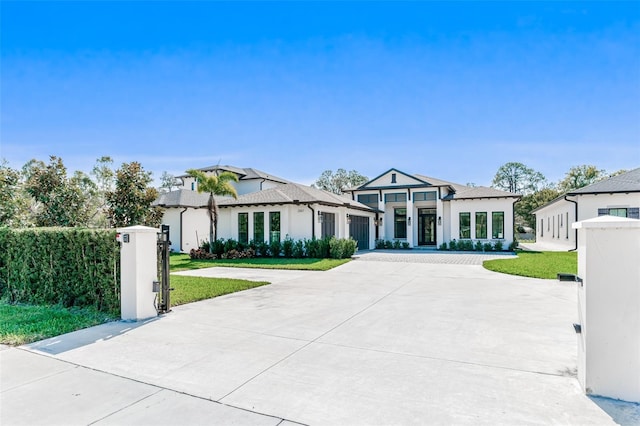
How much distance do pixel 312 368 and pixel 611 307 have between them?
9.67ft

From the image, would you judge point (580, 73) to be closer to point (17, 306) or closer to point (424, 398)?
point (424, 398)

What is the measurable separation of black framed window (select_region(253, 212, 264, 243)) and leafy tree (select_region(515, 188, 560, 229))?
40.8m

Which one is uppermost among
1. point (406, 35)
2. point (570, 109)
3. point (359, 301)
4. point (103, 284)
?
point (406, 35)

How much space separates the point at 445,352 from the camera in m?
4.43

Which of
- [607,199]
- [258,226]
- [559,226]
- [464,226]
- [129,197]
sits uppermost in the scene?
[129,197]

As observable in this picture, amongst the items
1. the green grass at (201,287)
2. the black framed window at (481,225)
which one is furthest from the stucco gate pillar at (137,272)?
the black framed window at (481,225)

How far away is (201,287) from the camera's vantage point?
371 inches

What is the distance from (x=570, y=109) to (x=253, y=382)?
18.1 metres

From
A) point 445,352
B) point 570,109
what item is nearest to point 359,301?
point 445,352

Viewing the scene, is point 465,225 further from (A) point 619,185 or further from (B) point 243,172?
(B) point 243,172

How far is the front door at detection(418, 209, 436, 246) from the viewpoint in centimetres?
2772

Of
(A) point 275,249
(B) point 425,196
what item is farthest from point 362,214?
(A) point 275,249

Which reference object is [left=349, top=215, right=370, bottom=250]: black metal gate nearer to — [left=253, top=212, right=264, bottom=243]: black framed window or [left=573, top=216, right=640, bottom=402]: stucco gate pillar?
[left=253, top=212, right=264, bottom=243]: black framed window

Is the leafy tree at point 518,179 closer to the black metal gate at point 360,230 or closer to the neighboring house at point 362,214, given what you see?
the neighboring house at point 362,214
